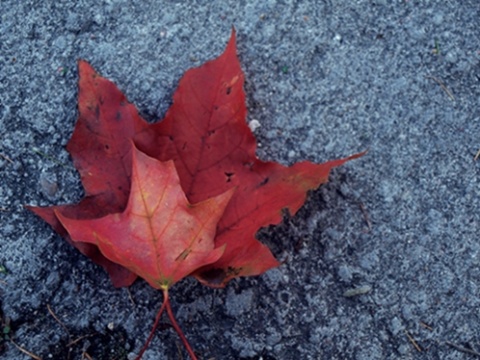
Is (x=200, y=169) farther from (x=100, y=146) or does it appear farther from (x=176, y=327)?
(x=176, y=327)

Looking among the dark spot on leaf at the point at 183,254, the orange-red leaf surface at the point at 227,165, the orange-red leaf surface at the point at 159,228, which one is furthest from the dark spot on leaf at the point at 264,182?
the dark spot on leaf at the point at 183,254

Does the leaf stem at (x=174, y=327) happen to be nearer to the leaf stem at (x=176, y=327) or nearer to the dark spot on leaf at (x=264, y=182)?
the leaf stem at (x=176, y=327)

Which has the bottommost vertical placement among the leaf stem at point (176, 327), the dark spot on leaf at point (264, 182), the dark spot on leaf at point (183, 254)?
the leaf stem at point (176, 327)

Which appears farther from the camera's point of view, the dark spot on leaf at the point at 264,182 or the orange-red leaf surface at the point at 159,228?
the dark spot on leaf at the point at 264,182

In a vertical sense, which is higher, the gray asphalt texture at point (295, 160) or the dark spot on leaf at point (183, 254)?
the gray asphalt texture at point (295, 160)

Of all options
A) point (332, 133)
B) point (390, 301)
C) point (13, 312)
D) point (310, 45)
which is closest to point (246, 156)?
point (332, 133)

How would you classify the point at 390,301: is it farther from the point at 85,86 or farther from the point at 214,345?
the point at 85,86

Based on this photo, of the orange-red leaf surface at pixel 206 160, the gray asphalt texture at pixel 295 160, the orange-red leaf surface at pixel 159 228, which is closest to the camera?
the orange-red leaf surface at pixel 159 228

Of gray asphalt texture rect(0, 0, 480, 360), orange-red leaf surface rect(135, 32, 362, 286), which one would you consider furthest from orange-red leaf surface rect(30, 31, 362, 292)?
gray asphalt texture rect(0, 0, 480, 360)

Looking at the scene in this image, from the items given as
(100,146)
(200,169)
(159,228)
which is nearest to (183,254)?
(159,228)
